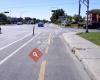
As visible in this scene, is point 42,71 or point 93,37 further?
point 93,37

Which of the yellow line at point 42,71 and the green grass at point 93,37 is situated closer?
the yellow line at point 42,71

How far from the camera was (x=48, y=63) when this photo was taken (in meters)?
14.6

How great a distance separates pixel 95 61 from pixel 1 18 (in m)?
179

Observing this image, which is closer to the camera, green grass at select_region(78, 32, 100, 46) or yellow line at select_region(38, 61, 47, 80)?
yellow line at select_region(38, 61, 47, 80)

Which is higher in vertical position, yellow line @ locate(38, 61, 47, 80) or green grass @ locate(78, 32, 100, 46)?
yellow line @ locate(38, 61, 47, 80)

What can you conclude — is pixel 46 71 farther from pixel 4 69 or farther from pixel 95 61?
pixel 95 61

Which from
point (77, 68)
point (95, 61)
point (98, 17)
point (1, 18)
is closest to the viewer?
point (77, 68)

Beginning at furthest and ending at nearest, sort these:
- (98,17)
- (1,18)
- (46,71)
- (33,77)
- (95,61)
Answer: (1,18)
(98,17)
(95,61)
(46,71)
(33,77)

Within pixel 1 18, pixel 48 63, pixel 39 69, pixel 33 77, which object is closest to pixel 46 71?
pixel 39 69

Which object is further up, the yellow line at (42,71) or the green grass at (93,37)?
the yellow line at (42,71)

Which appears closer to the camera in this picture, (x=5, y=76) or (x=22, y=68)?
(x=5, y=76)

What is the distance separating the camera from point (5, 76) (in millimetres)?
11062

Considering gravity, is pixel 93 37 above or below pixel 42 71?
below

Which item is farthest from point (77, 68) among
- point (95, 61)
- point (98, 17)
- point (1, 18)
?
point (1, 18)
